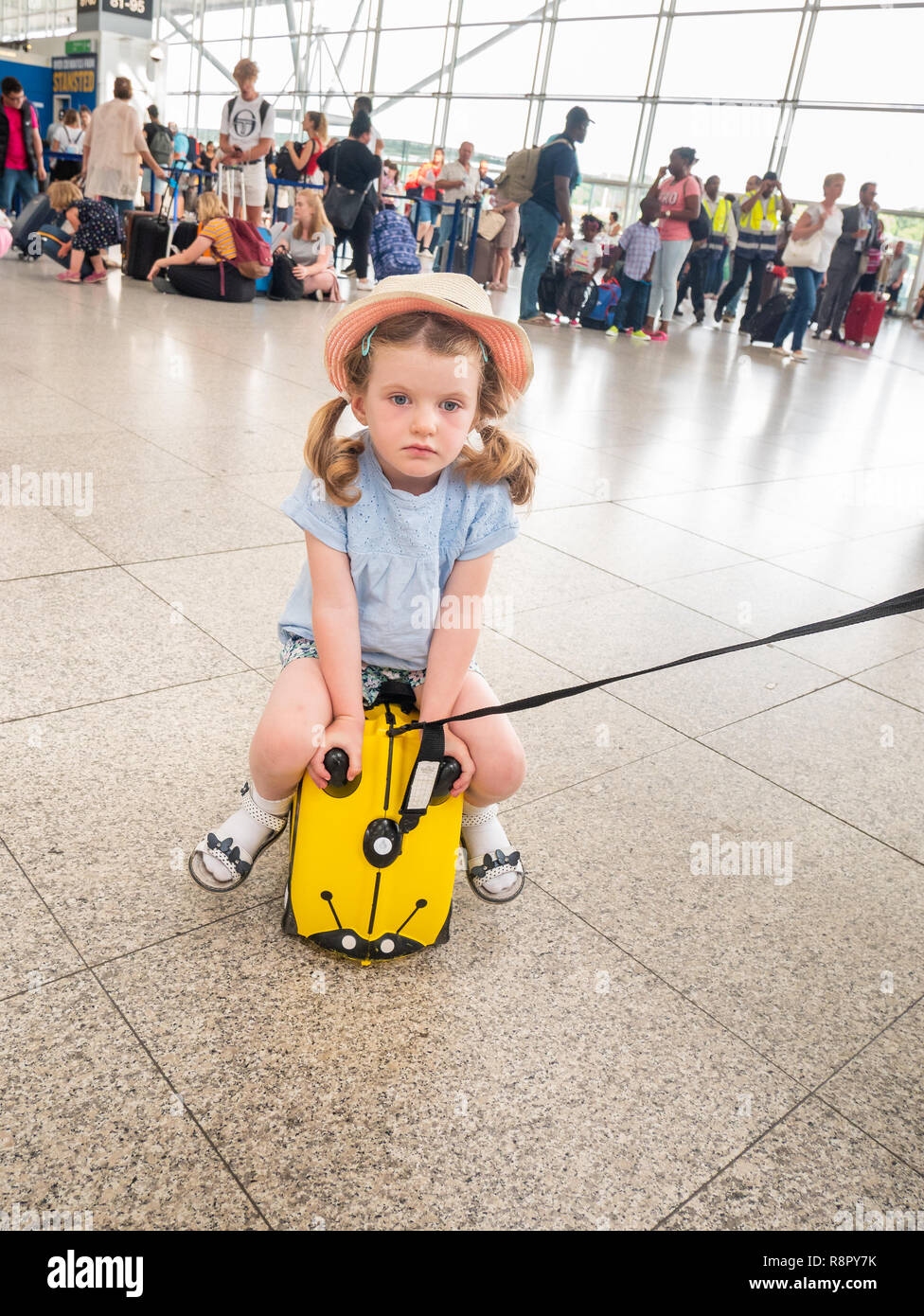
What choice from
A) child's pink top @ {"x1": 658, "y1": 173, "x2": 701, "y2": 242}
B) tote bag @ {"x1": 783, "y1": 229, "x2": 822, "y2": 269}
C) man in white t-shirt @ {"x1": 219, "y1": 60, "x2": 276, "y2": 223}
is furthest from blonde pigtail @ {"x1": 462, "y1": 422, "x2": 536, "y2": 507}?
child's pink top @ {"x1": 658, "y1": 173, "x2": 701, "y2": 242}

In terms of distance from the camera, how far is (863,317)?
46.8 feet

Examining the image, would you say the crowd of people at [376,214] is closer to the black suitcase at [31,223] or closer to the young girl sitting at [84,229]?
the young girl sitting at [84,229]

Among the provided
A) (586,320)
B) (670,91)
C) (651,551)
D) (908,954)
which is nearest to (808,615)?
(651,551)

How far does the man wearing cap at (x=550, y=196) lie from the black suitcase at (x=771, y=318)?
9.57 feet

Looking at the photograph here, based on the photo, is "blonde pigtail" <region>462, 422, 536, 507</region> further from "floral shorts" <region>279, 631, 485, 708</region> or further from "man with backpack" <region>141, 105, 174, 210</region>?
"man with backpack" <region>141, 105, 174, 210</region>

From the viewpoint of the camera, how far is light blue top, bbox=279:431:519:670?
175cm

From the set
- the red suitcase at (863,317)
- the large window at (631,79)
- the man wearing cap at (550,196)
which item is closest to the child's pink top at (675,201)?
the man wearing cap at (550,196)

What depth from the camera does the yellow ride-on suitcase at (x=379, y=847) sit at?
5.39ft

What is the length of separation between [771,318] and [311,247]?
19.0 feet

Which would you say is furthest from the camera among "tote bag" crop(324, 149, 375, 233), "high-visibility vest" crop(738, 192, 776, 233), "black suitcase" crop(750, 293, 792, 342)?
"high-visibility vest" crop(738, 192, 776, 233)

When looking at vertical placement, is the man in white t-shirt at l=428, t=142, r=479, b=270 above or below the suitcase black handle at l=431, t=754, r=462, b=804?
above

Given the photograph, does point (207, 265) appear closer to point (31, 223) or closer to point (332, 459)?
point (31, 223)

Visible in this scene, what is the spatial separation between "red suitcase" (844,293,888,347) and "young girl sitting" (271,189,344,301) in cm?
782
